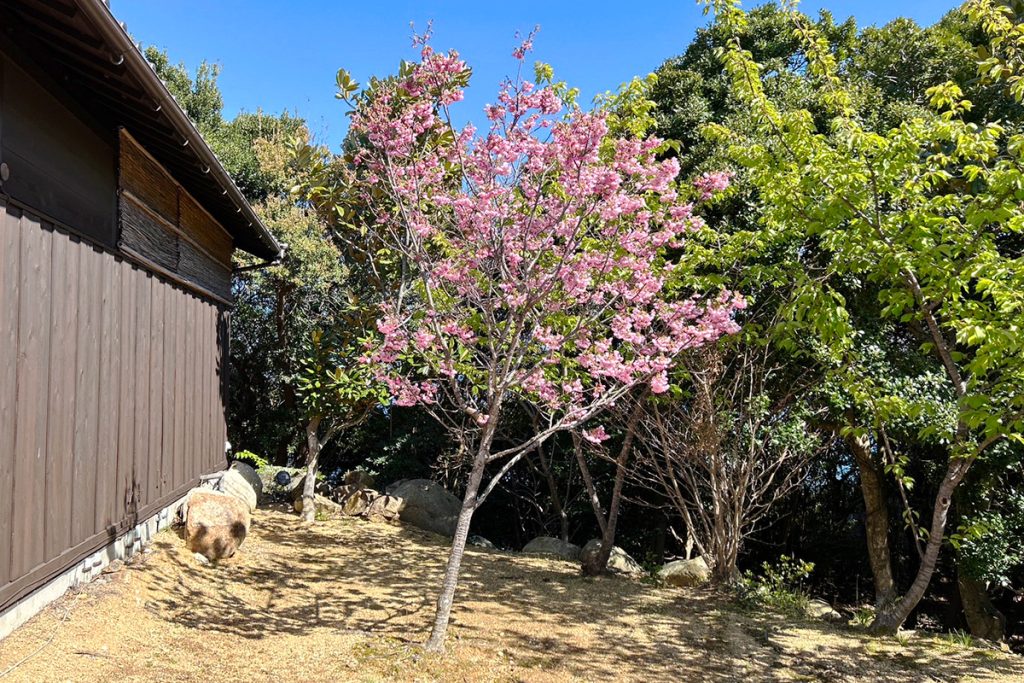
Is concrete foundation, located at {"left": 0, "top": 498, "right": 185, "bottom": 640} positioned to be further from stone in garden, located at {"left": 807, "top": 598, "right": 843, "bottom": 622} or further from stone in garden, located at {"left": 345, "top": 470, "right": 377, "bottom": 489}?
stone in garden, located at {"left": 807, "top": 598, "right": 843, "bottom": 622}

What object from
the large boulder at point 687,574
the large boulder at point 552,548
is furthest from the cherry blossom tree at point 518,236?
the large boulder at point 552,548

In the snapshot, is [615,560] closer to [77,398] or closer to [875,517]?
[875,517]

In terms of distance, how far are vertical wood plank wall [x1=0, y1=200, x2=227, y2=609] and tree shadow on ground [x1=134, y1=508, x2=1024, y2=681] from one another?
2.32 ft

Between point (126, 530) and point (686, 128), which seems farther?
point (686, 128)

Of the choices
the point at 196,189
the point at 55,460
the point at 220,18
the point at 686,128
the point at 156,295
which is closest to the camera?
the point at 55,460

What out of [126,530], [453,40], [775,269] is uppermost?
[453,40]

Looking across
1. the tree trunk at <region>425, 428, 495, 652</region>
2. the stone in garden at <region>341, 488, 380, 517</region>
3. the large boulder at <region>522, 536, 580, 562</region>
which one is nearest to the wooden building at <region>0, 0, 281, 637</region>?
the tree trunk at <region>425, 428, 495, 652</region>

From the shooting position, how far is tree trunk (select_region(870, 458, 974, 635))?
5175mm

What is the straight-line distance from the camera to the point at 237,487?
305 inches

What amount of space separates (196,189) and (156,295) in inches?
60.2

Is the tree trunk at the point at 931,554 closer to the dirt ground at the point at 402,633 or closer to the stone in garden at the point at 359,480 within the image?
the dirt ground at the point at 402,633

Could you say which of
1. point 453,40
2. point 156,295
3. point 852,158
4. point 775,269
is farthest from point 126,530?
point 852,158

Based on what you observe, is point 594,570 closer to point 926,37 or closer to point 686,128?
point 686,128

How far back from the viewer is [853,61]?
1062cm
